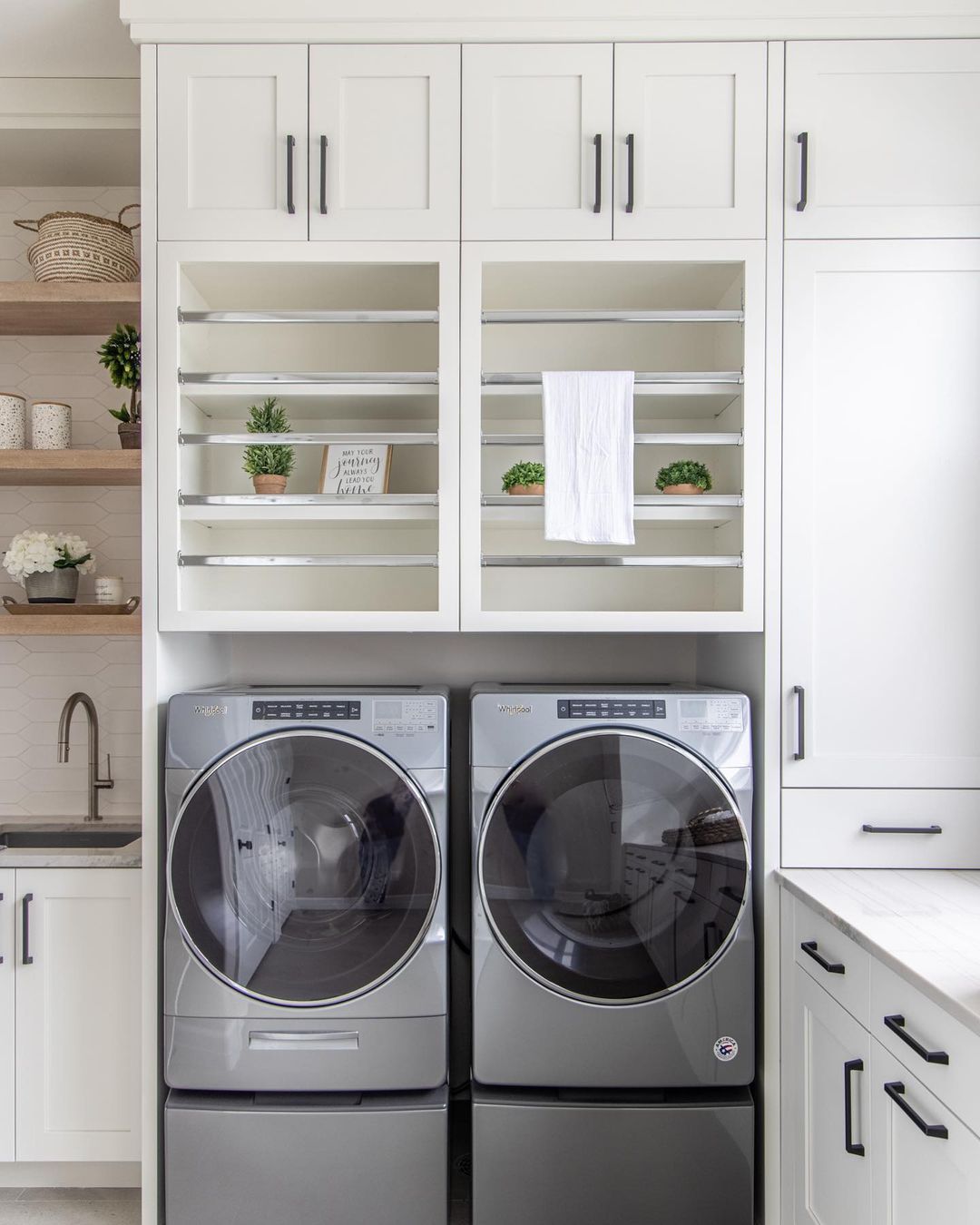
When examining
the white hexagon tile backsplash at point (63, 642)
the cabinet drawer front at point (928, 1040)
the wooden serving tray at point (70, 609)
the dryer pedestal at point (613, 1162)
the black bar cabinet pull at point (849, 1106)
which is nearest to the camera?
the cabinet drawer front at point (928, 1040)

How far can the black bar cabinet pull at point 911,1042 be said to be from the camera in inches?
47.1

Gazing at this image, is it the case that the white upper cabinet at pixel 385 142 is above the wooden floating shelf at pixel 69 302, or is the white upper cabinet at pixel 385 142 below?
above

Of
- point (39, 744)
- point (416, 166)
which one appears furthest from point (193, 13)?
point (39, 744)

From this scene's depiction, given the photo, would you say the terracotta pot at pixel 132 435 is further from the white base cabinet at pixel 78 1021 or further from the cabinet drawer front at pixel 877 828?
the cabinet drawer front at pixel 877 828

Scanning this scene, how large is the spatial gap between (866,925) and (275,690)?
4.23 ft

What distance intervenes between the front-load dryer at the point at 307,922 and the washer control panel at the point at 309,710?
40mm

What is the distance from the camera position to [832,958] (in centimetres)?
160

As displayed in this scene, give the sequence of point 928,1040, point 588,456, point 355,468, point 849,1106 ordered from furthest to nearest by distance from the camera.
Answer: point 355,468
point 588,456
point 849,1106
point 928,1040

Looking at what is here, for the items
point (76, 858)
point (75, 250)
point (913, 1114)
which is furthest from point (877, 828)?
point (75, 250)

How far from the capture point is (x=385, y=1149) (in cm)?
182

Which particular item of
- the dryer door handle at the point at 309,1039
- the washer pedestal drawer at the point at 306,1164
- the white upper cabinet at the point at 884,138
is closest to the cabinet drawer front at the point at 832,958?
the washer pedestal drawer at the point at 306,1164

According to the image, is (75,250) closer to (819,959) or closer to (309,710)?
(309,710)

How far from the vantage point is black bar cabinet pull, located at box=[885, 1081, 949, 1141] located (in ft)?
3.92

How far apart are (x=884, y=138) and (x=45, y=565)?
2.24 m
